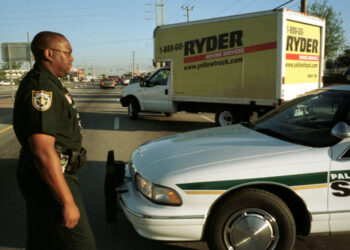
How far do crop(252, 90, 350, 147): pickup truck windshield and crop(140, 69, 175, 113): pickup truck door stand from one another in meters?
7.59

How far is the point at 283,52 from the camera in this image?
857cm

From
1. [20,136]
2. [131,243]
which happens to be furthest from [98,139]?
[20,136]

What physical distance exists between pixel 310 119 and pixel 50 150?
9.06ft

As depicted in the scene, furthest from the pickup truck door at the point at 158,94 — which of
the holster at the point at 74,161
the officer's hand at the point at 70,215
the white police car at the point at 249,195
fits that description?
the officer's hand at the point at 70,215

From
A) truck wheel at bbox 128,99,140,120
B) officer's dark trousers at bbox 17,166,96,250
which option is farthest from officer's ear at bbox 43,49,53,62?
truck wheel at bbox 128,99,140,120

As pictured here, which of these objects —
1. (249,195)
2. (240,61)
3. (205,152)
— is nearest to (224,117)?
(240,61)

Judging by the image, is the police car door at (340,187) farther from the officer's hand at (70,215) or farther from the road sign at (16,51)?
the road sign at (16,51)

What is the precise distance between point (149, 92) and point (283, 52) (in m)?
5.09

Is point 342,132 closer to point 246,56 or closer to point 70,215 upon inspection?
point 70,215

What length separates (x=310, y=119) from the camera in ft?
11.9

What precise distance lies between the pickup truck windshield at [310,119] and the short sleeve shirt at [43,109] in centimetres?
198

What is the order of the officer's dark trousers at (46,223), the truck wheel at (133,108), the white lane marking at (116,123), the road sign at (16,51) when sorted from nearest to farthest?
the officer's dark trousers at (46,223)
the white lane marking at (116,123)
the truck wheel at (133,108)
the road sign at (16,51)

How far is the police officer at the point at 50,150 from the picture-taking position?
5.88 ft

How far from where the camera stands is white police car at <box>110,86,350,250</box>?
268cm
